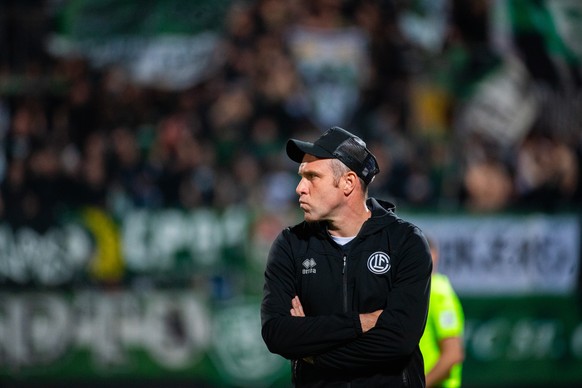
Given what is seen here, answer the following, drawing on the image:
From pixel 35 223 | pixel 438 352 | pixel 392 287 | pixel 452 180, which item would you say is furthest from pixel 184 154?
pixel 392 287

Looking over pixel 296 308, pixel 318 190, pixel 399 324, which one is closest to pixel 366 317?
pixel 399 324

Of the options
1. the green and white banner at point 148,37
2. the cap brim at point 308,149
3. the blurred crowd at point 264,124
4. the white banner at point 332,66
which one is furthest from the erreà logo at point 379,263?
the green and white banner at point 148,37

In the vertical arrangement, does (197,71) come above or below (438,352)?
above

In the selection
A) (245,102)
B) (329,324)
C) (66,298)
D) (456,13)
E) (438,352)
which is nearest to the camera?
(329,324)

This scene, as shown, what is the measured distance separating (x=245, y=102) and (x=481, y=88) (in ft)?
10.4

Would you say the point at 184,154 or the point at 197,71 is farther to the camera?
the point at 197,71

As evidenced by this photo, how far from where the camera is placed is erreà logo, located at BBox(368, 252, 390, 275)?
4129 millimetres

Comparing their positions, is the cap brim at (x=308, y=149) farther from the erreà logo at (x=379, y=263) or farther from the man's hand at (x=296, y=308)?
the man's hand at (x=296, y=308)

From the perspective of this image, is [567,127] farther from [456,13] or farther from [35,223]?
[35,223]

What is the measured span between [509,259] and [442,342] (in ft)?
19.2

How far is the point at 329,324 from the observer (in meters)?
4.05

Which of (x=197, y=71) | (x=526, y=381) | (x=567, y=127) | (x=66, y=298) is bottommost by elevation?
(x=526, y=381)

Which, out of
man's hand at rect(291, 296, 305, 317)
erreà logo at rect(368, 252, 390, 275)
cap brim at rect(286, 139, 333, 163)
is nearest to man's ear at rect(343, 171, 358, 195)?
cap brim at rect(286, 139, 333, 163)

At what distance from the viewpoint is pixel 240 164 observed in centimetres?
1192
